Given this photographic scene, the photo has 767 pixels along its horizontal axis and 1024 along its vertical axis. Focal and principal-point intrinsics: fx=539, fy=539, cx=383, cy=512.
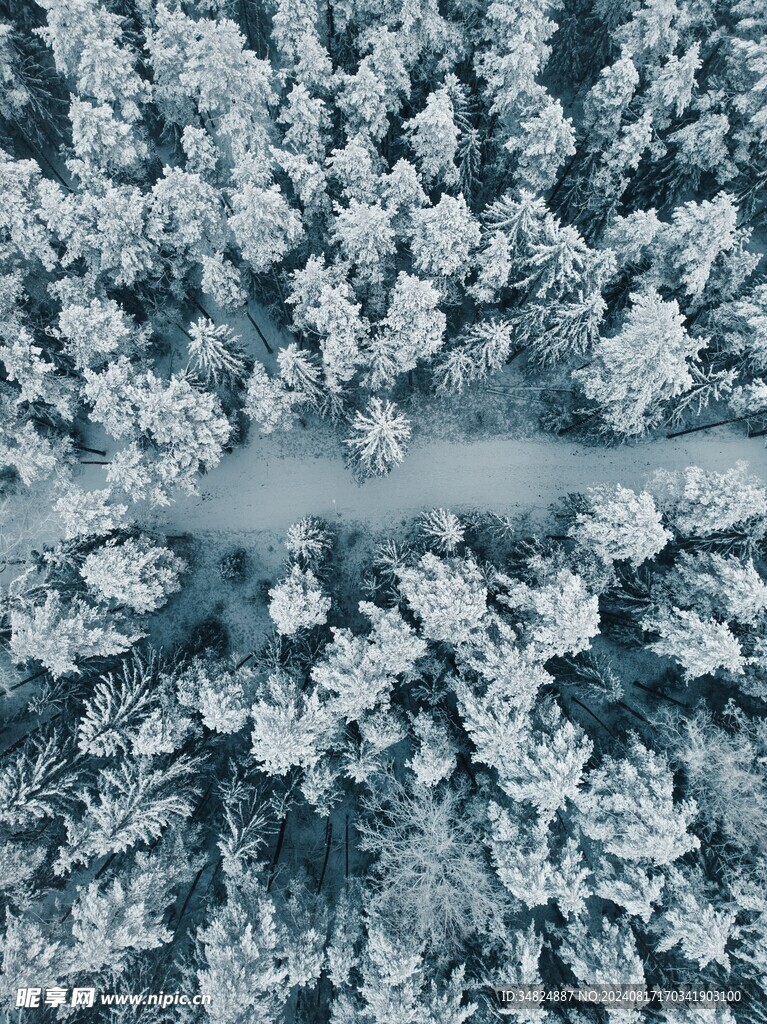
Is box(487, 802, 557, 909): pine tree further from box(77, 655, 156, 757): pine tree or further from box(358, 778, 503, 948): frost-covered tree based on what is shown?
box(77, 655, 156, 757): pine tree

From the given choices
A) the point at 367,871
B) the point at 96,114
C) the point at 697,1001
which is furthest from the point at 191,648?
the point at 697,1001

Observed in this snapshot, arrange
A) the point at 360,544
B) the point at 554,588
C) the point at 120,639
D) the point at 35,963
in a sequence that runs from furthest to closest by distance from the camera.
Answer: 1. the point at 360,544
2. the point at 120,639
3. the point at 554,588
4. the point at 35,963

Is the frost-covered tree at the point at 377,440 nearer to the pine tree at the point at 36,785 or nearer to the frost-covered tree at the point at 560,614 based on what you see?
the frost-covered tree at the point at 560,614

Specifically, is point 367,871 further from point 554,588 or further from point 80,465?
point 80,465

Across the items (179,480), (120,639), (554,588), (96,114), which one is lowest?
(120,639)

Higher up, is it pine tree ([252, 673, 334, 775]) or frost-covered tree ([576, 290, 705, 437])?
frost-covered tree ([576, 290, 705, 437])

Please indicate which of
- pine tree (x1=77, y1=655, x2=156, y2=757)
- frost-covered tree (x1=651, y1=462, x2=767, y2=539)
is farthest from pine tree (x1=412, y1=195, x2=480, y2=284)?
pine tree (x1=77, y1=655, x2=156, y2=757)
